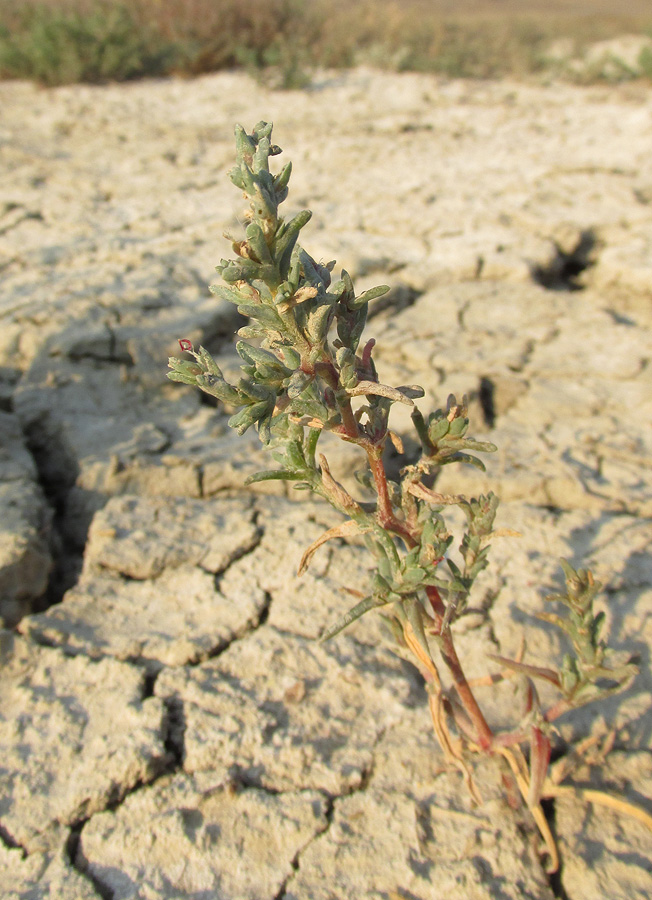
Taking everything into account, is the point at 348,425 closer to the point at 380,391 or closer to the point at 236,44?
the point at 380,391

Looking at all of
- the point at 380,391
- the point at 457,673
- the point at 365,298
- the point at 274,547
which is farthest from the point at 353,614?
the point at 274,547

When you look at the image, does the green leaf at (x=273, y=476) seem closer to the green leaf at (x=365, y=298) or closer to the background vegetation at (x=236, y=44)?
the green leaf at (x=365, y=298)

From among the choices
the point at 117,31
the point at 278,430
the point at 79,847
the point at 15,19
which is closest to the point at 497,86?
the point at 117,31

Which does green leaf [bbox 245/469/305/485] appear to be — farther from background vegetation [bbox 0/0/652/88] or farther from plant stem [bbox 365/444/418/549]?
background vegetation [bbox 0/0/652/88]

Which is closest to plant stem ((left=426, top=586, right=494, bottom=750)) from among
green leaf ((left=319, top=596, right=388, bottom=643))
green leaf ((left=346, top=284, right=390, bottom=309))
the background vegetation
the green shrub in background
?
green leaf ((left=319, top=596, right=388, bottom=643))

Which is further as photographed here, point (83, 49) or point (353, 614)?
point (83, 49)

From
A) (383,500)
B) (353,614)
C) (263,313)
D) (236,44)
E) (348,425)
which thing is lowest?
(353,614)
